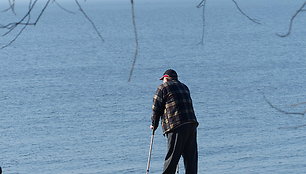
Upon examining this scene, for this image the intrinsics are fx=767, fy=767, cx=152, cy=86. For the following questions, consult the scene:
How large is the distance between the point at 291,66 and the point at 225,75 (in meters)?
6.32

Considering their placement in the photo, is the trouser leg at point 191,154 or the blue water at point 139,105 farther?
the blue water at point 139,105

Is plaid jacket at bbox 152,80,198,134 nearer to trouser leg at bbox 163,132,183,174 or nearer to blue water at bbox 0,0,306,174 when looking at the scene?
trouser leg at bbox 163,132,183,174

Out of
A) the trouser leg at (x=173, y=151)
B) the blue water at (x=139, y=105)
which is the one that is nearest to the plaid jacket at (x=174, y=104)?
the trouser leg at (x=173, y=151)

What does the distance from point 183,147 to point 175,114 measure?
457mm

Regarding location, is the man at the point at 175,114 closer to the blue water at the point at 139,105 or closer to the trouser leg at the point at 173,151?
the trouser leg at the point at 173,151

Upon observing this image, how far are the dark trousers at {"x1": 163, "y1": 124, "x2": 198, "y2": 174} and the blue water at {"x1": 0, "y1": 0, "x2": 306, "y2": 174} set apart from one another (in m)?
1.15

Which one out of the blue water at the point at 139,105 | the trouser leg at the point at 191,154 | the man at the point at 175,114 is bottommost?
the blue water at the point at 139,105

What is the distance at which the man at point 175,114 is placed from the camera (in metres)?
8.35

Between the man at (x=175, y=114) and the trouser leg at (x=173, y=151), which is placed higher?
the man at (x=175, y=114)

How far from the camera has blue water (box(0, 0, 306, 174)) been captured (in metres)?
25.2

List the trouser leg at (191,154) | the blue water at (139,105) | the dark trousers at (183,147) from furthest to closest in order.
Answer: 1. the blue water at (139,105)
2. the trouser leg at (191,154)
3. the dark trousers at (183,147)

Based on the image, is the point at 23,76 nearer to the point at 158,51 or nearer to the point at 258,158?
the point at 158,51

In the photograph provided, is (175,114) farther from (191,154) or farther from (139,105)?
(139,105)

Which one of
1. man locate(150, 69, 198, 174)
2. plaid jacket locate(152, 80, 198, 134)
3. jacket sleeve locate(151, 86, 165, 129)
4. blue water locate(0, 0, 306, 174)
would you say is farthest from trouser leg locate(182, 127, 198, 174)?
blue water locate(0, 0, 306, 174)
